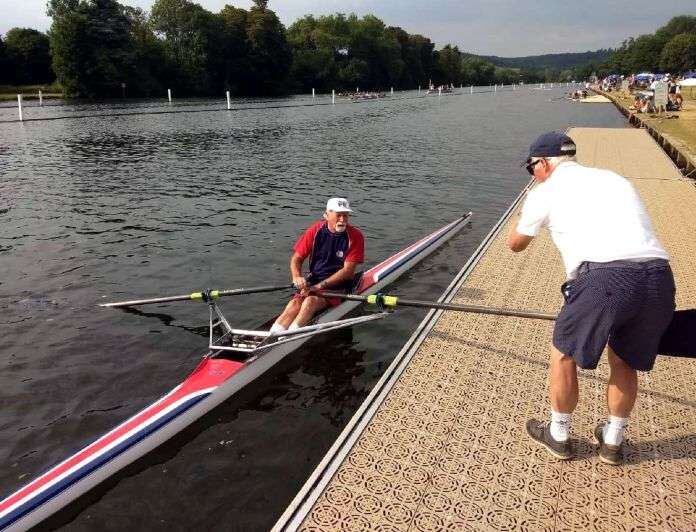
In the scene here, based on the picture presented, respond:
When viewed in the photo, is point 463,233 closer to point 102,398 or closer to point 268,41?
point 102,398

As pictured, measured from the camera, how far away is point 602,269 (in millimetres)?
4031

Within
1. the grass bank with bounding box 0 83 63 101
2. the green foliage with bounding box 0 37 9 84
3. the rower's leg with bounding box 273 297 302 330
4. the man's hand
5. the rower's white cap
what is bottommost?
the rower's leg with bounding box 273 297 302 330

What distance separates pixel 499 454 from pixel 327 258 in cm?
445

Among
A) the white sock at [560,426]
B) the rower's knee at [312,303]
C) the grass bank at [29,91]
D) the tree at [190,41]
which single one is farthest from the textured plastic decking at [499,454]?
the tree at [190,41]

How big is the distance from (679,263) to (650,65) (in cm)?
20690

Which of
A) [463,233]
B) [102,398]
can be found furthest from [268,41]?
[102,398]

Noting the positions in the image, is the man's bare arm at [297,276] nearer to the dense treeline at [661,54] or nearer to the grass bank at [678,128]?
the grass bank at [678,128]

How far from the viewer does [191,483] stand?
5.74 meters

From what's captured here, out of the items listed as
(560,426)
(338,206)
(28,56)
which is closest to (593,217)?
(560,426)

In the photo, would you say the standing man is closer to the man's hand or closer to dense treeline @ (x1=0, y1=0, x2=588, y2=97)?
the man's hand

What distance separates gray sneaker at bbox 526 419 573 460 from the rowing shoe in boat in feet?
10.8

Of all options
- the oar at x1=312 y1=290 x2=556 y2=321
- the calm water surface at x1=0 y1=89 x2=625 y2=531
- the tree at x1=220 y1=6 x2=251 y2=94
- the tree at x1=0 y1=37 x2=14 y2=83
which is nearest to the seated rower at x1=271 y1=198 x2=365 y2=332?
the oar at x1=312 y1=290 x2=556 y2=321

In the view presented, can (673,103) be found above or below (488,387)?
above

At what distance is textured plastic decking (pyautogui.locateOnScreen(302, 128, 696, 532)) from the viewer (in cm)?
440
